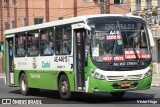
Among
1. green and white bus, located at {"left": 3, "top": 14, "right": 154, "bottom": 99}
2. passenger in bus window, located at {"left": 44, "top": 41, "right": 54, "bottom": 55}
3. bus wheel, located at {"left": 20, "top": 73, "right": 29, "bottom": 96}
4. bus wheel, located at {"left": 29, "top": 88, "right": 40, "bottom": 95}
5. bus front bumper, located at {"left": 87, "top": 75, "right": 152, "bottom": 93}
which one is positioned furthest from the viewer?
bus wheel, located at {"left": 29, "top": 88, "right": 40, "bottom": 95}

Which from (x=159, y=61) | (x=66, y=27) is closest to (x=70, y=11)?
(x=159, y=61)

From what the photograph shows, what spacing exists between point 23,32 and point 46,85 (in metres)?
3.23

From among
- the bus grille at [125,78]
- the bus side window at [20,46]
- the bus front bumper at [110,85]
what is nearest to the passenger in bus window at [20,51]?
the bus side window at [20,46]

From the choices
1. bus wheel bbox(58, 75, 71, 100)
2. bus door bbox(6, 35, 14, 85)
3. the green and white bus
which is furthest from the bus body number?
bus door bbox(6, 35, 14, 85)

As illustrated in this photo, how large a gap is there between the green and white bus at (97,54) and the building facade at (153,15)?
18.8m

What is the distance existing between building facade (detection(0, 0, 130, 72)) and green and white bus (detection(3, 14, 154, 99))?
33.6 meters

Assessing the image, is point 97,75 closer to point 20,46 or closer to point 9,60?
point 20,46

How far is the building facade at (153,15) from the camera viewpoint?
34.9 metres

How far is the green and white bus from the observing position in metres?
14.5

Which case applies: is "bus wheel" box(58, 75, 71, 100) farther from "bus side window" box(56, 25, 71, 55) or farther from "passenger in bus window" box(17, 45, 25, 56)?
"passenger in bus window" box(17, 45, 25, 56)

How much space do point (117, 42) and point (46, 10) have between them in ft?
138

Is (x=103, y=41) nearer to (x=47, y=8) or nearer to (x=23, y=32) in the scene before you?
(x=23, y=32)

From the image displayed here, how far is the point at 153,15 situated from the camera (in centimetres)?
3512

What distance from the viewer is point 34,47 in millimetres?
18562
